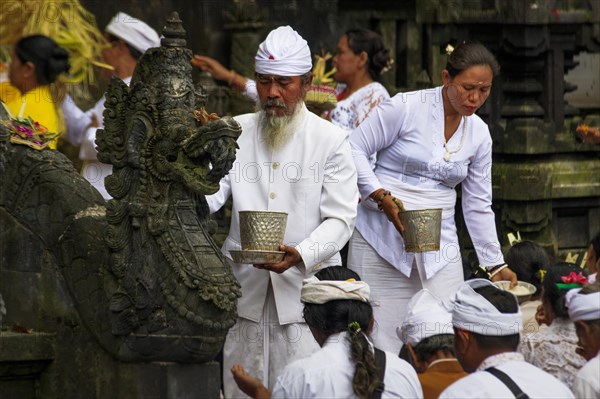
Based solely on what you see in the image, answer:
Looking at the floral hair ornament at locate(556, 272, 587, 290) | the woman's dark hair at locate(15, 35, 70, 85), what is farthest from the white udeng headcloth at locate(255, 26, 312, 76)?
the woman's dark hair at locate(15, 35, 70, 85)

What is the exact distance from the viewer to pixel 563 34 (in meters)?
13.5

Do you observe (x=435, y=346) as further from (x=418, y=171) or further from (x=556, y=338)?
(x=418, y=171)

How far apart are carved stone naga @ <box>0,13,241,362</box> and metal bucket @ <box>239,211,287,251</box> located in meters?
0.40

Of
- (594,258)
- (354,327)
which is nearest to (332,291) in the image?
(354,327)

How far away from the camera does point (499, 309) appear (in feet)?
21.7

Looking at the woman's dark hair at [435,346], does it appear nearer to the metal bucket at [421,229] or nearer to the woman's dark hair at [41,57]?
the metal bucket at [421,229]

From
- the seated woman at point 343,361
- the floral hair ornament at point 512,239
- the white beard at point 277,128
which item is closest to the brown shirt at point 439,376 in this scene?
the seated woman at point 343,361

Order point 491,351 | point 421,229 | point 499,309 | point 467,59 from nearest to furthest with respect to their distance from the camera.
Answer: point 491,351 → point 499,309 → point 421,229 → point 467,59

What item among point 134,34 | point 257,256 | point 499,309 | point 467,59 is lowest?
point 499,309

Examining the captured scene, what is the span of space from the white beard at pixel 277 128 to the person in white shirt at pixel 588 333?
213 cm

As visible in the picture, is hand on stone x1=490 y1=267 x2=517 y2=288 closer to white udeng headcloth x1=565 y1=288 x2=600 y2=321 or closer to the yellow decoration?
white udeng headcloth x1=565 y1=288 x2=600 y2=321

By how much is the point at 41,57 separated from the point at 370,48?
7.56 ft

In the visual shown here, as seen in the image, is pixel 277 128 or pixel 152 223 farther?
pixel 277 128

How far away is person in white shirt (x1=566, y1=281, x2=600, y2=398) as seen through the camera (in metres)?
6.80
